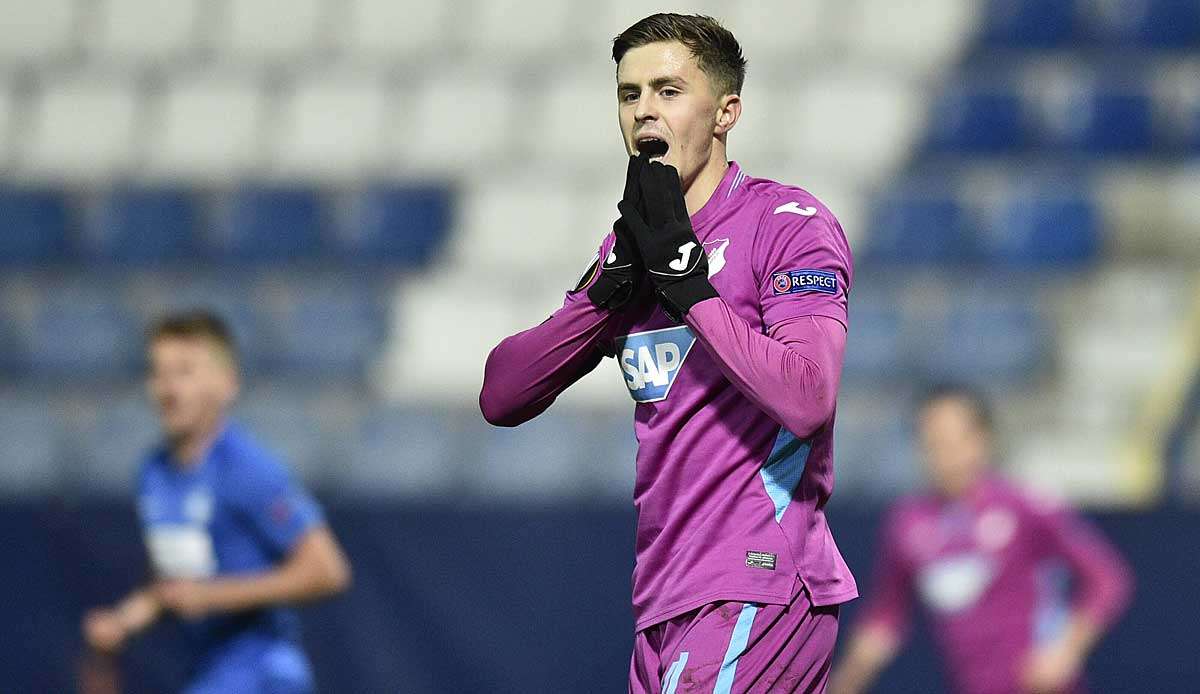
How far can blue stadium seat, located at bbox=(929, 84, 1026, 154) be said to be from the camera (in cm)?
994

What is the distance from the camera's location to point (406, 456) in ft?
27.5

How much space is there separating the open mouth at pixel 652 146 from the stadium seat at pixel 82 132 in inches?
327

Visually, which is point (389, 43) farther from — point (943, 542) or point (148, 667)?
point (943, 542)

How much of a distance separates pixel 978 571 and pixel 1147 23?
589cm

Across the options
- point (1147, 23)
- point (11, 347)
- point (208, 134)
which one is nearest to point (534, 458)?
point (11, 347)

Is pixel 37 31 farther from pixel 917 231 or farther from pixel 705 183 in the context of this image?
pixel 705 183

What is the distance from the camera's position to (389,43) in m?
10.8

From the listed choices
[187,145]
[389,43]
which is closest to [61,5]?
[187,145]

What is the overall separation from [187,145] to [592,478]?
4.04 metres

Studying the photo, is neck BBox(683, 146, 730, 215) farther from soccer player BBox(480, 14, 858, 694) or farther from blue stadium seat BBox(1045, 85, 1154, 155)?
blue stadium seat BBox(1045, 85, 1154, 155)

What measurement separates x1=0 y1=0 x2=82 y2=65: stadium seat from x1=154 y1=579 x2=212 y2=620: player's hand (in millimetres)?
7505

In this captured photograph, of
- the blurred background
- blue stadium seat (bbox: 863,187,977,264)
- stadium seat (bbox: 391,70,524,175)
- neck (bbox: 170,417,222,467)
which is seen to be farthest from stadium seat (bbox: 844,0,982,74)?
neck (bbox: 170,417,222,467)

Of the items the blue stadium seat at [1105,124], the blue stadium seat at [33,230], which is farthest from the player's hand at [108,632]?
the blue stadium seat at [1105,124]

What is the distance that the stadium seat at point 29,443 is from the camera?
332 inches
